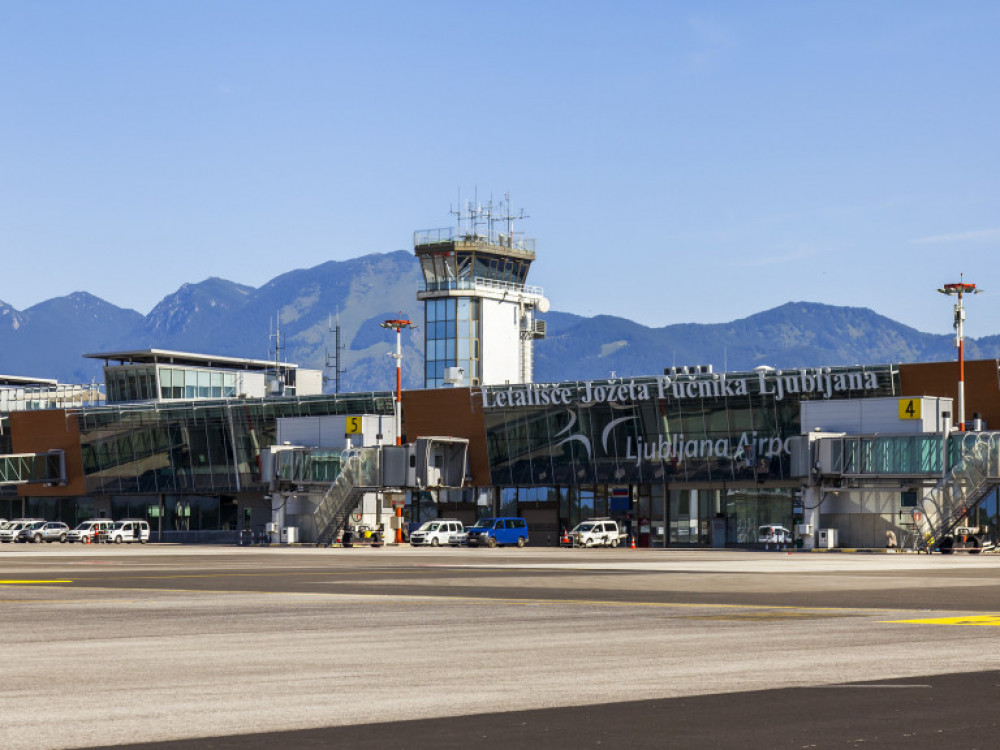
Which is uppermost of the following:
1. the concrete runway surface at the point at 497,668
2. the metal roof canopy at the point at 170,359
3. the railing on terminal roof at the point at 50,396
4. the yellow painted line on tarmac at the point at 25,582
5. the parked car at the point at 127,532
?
the metal roof canopy at the point at 170,359

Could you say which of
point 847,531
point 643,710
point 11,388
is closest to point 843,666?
point 643,710

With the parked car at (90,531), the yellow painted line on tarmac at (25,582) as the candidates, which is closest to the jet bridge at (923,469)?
the parked car at (90,531)

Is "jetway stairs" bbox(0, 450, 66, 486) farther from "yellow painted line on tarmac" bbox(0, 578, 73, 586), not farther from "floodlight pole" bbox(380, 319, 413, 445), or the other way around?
"yellow painted line on tarmac" bbox(0, 578, 73, 586)

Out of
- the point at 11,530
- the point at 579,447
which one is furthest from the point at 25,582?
the point at 11,530

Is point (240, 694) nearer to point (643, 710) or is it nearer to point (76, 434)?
point (643, 710)

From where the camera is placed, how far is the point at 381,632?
2181 centimetres

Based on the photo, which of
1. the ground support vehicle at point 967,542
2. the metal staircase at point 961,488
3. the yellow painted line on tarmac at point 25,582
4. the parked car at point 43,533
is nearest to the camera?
the yellow painted line on tarmac at point 25,582

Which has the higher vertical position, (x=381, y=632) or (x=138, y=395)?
(x=138, y=395)

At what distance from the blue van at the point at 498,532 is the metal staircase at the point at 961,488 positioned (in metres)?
27.6

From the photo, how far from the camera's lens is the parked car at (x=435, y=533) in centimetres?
A: 9625

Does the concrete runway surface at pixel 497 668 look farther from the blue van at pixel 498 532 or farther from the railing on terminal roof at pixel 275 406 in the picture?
the railing on terminal roof at pixel 275 406

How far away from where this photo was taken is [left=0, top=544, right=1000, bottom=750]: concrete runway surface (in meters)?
11.9

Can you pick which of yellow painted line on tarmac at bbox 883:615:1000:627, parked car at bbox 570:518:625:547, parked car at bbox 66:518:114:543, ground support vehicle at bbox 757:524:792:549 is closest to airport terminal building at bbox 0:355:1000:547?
ground support vehicle at bbox 757:524:792:549

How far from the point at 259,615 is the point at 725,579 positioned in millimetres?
18762
